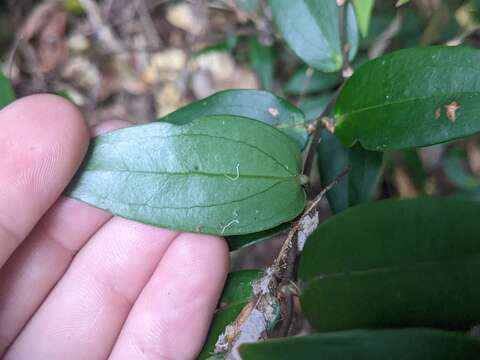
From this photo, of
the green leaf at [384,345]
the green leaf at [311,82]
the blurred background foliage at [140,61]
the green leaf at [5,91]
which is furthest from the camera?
the blurred background foliage at [140,61]

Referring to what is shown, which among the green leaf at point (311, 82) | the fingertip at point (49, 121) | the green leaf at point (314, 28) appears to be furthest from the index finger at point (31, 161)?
the green leaf at point (311, 82)

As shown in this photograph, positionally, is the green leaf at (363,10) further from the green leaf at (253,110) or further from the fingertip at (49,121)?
the fingertip at (49,121)

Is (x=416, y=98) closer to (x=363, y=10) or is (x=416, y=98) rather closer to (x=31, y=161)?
(x=363, y=10)

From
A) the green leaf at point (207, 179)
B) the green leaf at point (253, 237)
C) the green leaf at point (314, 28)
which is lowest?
the green leaf at point (253, 237)

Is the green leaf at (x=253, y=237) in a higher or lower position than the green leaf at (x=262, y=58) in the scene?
lower

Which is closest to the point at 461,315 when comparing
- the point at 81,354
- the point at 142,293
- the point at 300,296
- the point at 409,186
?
the point at 300,296

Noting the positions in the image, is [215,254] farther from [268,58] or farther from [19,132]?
[268,58]
